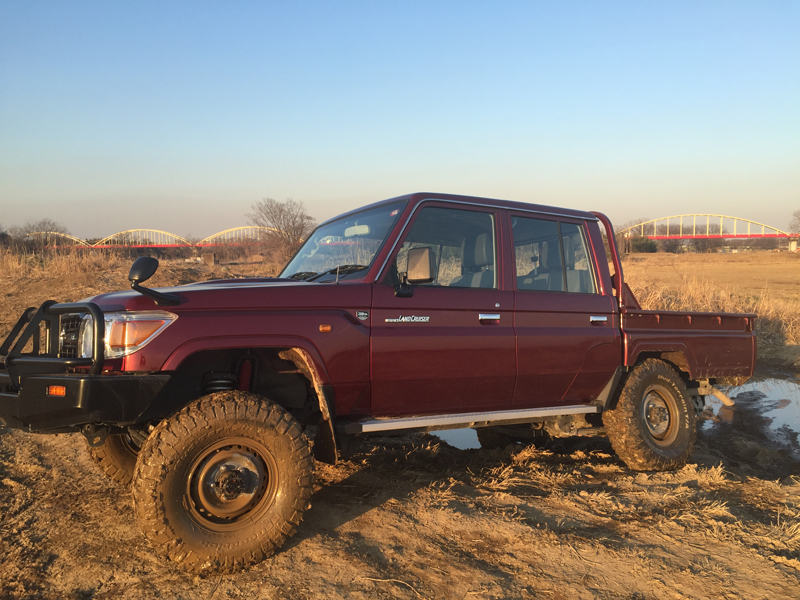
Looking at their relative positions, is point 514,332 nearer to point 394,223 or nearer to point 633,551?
point 394,223

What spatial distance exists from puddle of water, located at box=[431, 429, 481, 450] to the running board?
5.45 feet

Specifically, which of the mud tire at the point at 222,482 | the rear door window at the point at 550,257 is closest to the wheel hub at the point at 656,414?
the rear door window at the point at 550,257

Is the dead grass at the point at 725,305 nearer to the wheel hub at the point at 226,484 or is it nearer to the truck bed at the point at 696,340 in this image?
the truck bed at the point at 696,340

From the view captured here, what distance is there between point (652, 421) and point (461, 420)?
2225mm

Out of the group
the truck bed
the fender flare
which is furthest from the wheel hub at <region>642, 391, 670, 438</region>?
the fender flare

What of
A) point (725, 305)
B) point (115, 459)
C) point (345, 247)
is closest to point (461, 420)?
point (345, 247)

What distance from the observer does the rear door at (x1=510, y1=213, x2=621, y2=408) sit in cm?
432

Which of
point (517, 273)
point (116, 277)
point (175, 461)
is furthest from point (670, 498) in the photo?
point (116, 277)

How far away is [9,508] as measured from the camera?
371 cm

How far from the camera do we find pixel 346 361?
3510mm

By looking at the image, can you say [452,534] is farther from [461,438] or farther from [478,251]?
[461,438]

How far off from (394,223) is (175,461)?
202cm

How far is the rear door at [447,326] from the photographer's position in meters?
3.71

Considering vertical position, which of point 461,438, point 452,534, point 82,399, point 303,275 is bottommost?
point 461,438
